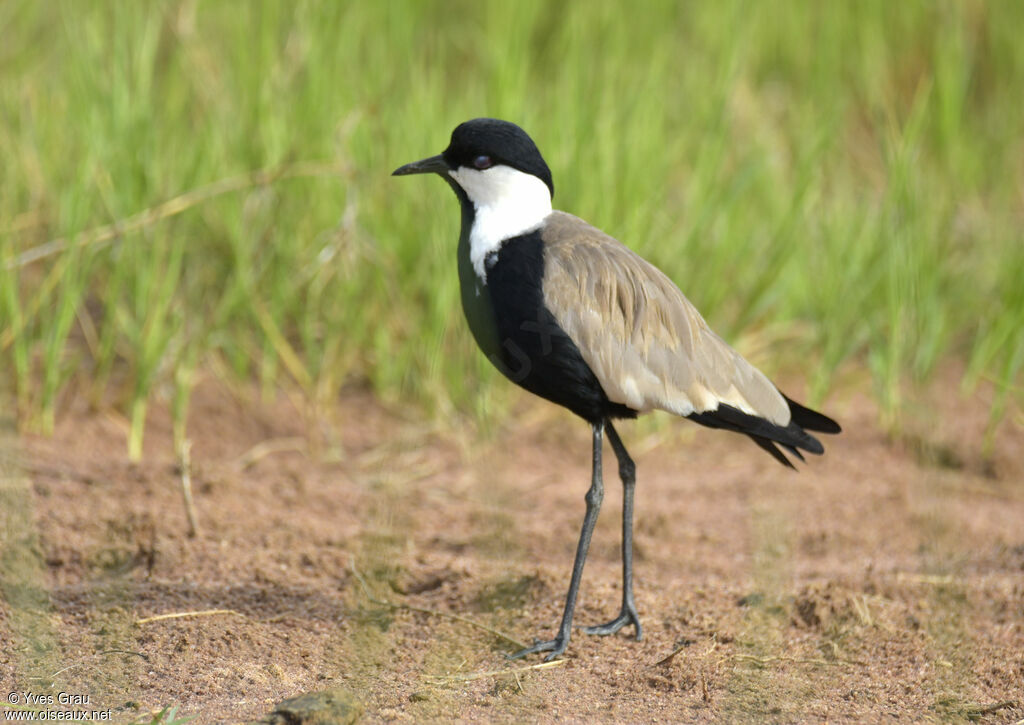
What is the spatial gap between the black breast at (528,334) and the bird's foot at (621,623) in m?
0.53

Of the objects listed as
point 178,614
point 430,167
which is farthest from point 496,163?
point 178,614

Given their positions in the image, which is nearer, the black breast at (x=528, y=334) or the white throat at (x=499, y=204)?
the black breast at (x=528, y=334)

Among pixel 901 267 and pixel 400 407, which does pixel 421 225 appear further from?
pixel 901 267

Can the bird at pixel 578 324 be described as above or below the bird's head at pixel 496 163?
below

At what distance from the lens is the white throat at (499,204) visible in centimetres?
325

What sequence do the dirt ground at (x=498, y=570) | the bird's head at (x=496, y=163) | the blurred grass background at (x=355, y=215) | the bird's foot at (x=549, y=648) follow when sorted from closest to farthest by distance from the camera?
the dirt ground at (x=498, y=570)
the bird's foot at (x=549, y=648)
the bird's head at (x=496, y=163)
the blurred grass background at (x=355, y=215)

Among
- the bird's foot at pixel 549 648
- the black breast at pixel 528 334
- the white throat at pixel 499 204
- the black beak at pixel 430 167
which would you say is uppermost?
the black beak at pixel 430 167

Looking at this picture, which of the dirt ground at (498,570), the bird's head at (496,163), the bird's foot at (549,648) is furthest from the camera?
the bird's head at (496,163)

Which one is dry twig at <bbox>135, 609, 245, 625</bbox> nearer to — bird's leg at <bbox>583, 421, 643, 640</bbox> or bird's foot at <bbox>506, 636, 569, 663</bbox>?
bird's foot at <bbox>506, 636, 569, 663</bbox>

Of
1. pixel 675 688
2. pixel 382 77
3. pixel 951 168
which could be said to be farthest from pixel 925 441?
pixel 382 77

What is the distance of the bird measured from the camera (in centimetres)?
313

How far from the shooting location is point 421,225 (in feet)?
16.3

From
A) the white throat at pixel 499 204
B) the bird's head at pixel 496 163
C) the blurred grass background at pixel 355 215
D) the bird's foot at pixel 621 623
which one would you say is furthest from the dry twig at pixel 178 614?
the blurred grass background at pixel 355 215

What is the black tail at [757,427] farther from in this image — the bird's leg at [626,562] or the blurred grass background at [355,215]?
the blurred grass background at [355,215]
